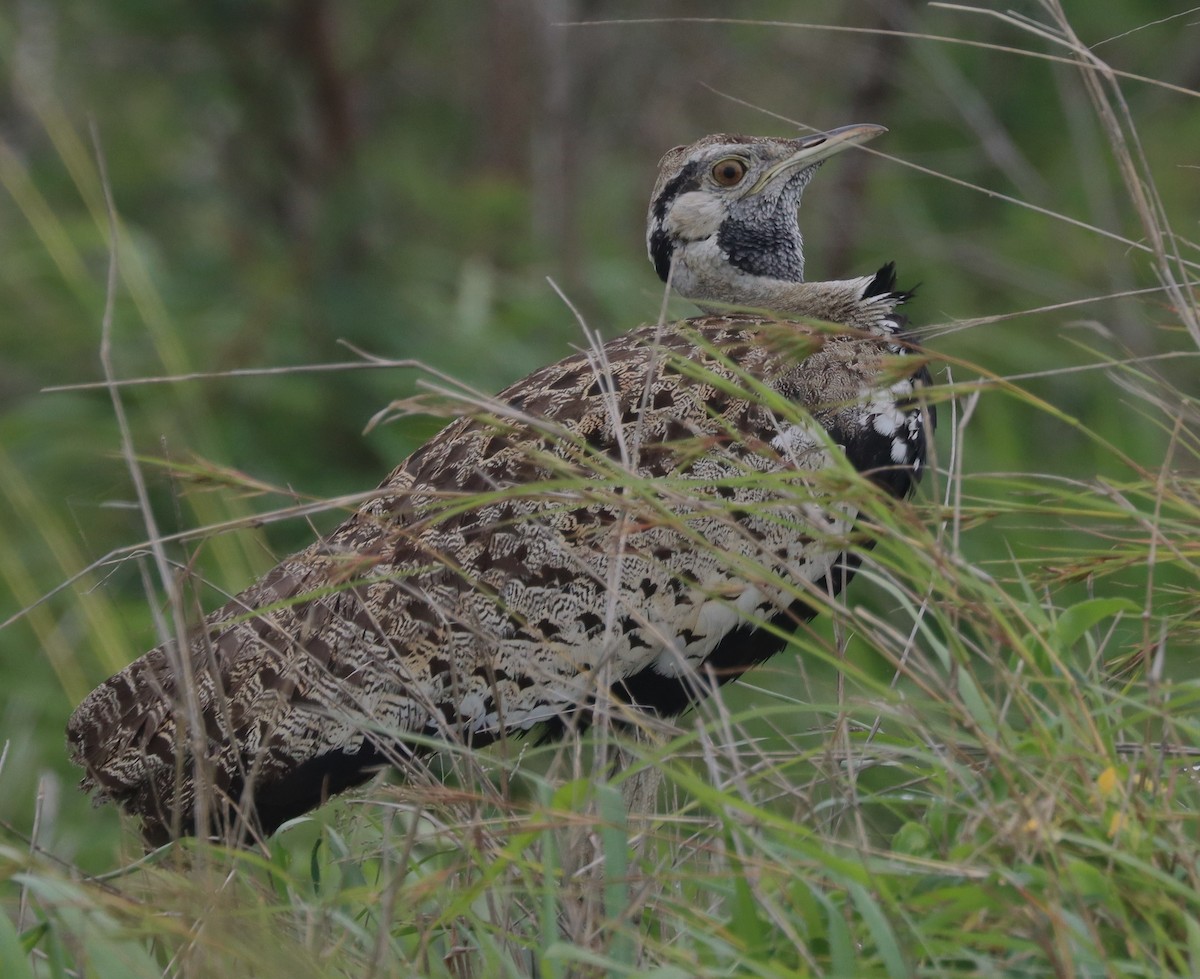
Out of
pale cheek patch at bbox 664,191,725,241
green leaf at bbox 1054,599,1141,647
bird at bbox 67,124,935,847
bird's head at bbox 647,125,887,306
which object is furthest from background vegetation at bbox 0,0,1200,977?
pale cheek patch at bbox 664,191,725,241

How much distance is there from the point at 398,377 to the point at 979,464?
84.8 inches

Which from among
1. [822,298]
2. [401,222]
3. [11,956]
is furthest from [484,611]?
[401,222]

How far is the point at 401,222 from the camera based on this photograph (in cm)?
781

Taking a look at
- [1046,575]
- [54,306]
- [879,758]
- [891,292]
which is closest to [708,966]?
[879,758]

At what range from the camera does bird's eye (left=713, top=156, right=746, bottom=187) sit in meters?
4.11

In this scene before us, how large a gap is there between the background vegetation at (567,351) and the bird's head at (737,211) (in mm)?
483

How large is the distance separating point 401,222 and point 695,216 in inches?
154

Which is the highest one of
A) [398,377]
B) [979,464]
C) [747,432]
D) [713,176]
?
[713,176]

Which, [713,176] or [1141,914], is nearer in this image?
[1141,914]

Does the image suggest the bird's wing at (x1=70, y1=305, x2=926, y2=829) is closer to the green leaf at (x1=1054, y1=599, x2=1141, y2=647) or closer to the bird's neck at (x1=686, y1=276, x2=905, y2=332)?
the bird's neck at (x1=686, y1=276, x2=905, y2=332)

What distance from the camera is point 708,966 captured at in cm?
202

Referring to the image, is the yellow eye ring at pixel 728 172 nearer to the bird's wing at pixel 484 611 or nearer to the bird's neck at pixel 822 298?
the bird's neck at pixel 822 298

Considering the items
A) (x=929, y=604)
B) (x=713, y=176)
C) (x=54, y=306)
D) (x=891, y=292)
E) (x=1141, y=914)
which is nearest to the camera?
(x=1141, y=914)

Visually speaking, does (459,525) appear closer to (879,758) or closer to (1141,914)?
(879,758)
